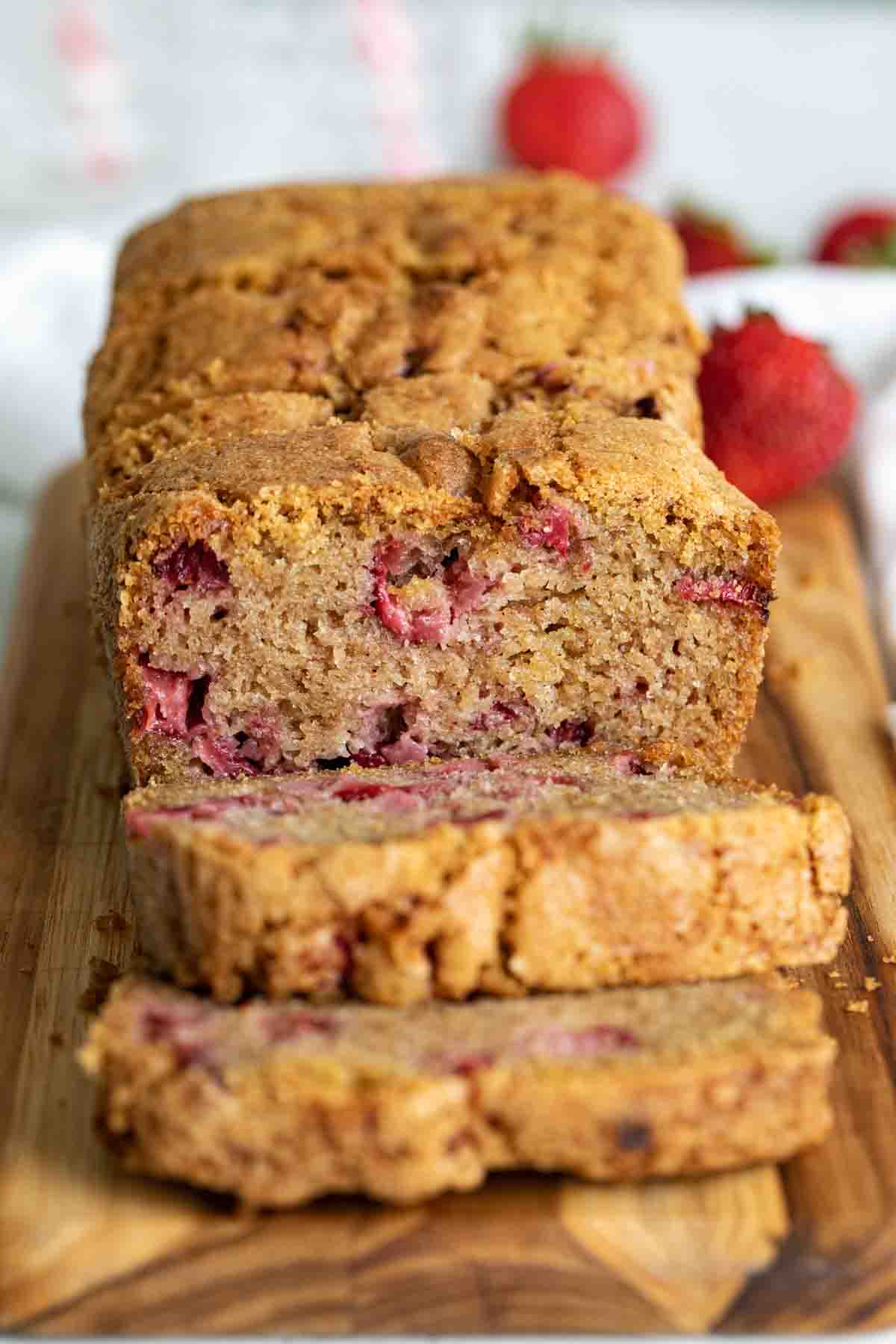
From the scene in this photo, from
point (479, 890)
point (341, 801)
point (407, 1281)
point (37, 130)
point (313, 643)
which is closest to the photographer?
point (407, 1281)

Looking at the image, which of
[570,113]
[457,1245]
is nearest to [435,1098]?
[457,1245]

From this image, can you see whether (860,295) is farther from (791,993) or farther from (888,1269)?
(888,1269)

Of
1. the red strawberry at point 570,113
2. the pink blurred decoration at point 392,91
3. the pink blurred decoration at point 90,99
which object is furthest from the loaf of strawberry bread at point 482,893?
the pink blurred decoration at point 90,99

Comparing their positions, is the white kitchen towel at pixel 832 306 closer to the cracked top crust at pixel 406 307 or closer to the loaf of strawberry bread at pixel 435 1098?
the cracked top crust at pixel 406 307

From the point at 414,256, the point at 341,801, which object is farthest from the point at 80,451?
the point at 341,801

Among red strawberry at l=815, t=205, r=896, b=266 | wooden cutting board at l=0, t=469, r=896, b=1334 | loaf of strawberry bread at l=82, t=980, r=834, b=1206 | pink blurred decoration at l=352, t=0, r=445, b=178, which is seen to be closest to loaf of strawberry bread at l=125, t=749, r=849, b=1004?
loaf of strawberry bread at l=82, t=980, r=834, b=1206

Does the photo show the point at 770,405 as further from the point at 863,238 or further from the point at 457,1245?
the point at 457,1245
